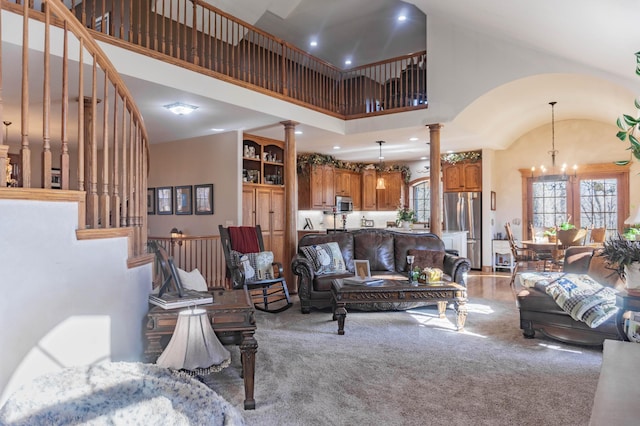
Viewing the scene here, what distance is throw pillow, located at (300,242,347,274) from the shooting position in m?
5.39

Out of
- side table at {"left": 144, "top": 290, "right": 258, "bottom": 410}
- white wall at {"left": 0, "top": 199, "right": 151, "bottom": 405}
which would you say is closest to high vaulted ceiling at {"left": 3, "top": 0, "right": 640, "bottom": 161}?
white wall at {"left": 0, "top": 199, "right": 151, "bottom": 405}

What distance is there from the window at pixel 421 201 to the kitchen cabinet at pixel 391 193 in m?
0.46

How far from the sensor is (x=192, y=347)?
2340mm

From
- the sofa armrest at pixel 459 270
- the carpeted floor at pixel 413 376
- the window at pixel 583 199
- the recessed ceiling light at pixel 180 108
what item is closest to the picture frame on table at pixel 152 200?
the recessed ceiling light at pixel 180 108

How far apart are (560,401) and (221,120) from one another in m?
5.18

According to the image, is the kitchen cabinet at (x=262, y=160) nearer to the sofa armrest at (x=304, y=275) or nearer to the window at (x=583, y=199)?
the sofa armrest at (x=304, y=275)

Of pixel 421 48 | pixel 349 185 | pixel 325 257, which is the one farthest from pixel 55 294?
pixel 421 48

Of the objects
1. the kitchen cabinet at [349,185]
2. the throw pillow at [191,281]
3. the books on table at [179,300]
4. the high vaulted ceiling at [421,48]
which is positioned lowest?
the books on table at [179,300]

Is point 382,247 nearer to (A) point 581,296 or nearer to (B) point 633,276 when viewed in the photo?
(A) point 581,296

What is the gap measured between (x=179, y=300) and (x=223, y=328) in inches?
13.9

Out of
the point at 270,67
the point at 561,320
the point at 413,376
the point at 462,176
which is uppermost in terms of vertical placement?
the point at 270,67

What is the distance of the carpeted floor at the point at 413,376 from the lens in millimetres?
2516

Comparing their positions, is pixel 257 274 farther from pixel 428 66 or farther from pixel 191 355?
pixel 428 66

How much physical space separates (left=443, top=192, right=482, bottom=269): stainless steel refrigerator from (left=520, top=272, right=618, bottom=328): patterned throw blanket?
477cm
